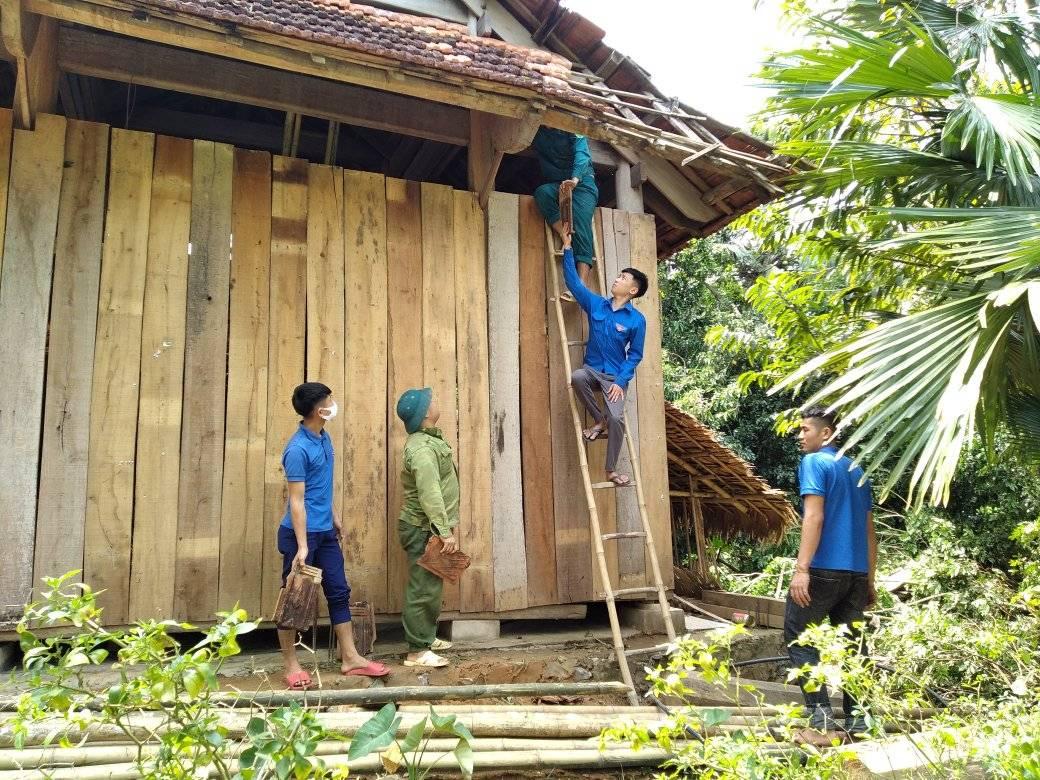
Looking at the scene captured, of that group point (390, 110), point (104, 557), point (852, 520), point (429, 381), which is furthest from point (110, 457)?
point (852, 520)

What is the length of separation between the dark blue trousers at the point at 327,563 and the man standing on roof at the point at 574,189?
2682 millimetres

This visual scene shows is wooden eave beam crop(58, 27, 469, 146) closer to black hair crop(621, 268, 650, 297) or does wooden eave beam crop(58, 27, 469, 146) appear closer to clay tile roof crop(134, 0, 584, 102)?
clay tile roof crop(134, 0, 584, 102)

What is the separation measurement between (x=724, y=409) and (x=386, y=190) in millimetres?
11532

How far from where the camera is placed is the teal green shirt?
4465mm

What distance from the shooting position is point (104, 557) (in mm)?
4250

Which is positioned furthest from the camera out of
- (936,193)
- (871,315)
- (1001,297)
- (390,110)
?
(390,110)

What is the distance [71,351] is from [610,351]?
133 inches

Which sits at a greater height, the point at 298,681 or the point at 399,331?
the point at 399,331

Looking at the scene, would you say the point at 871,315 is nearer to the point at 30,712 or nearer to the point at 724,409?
the point at 30,712

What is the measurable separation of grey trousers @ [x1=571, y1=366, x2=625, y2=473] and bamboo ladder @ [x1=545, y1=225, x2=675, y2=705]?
0.24 feet

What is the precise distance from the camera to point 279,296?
4.86 m

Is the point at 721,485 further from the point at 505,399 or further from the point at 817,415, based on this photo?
the point at 817,415

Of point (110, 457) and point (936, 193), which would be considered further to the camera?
point (936, 193)

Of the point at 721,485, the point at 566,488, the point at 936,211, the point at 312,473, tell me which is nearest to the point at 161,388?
the point at 312,473
